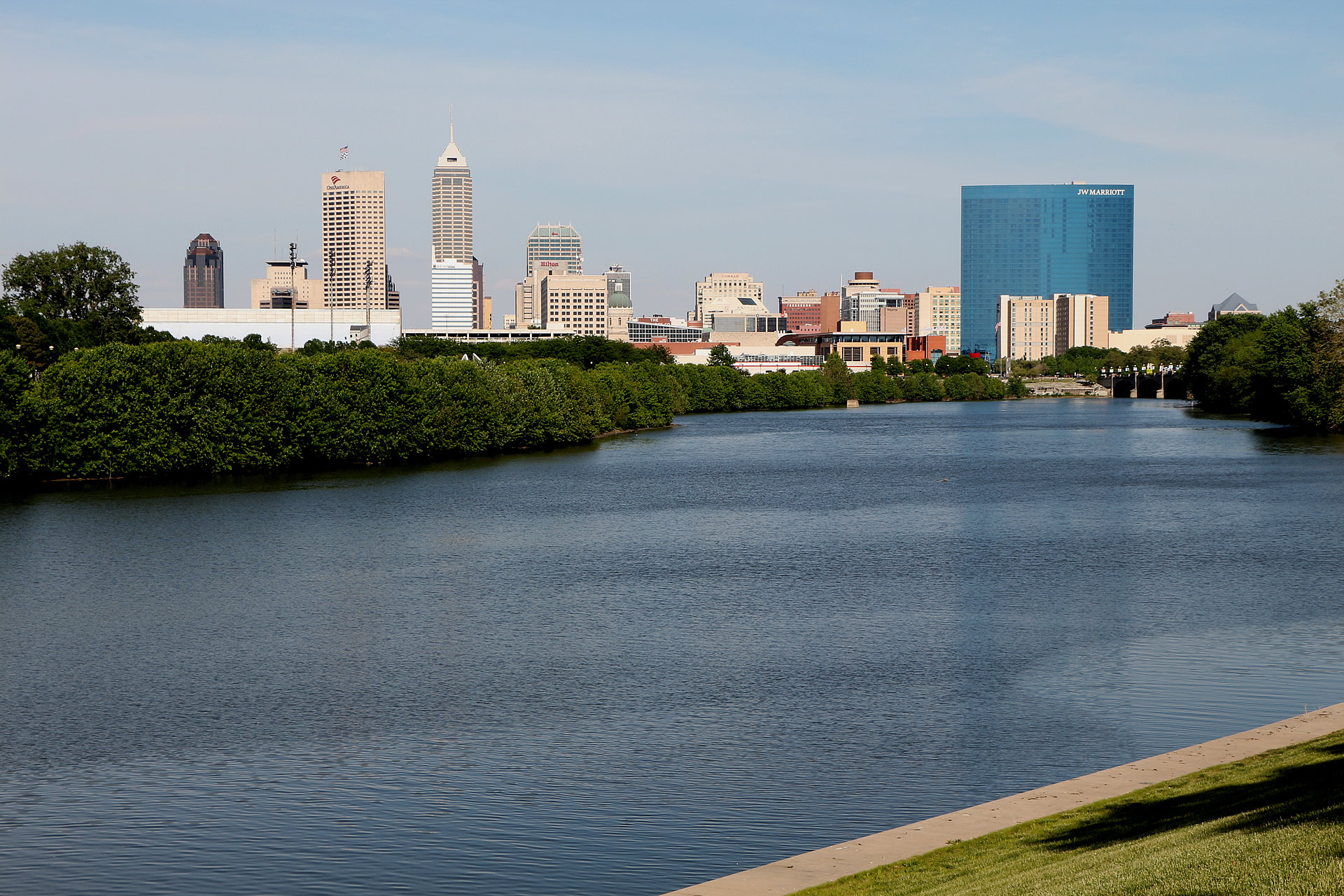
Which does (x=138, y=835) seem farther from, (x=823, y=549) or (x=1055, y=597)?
(x=823, y=549)

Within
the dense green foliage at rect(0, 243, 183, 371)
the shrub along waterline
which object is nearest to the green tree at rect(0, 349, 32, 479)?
the shrub along waterline

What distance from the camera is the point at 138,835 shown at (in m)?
19.4

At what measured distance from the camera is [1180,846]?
1380 cm

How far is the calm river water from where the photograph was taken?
19.2 m

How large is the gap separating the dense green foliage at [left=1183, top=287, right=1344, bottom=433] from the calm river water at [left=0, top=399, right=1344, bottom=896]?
2164 inches

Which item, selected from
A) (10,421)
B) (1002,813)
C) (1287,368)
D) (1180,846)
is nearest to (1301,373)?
(1287,368)

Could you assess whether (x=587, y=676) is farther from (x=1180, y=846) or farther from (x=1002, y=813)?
(x=1180, y=846)

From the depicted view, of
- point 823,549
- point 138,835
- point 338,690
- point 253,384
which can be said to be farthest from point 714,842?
point 253,384

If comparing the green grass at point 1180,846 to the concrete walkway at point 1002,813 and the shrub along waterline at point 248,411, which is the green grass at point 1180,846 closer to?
the concrete walkway at point 1002,813

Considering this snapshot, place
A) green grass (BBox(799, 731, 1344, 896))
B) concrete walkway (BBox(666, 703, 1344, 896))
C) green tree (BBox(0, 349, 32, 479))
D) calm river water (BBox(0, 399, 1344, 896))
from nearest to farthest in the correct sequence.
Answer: green grass (BBox(799, 731, 1344, 896)), concrete walkway (BBox(666, 703, 1344, 896)), calm river water (BBox(0, 399, 1344, 896)), green tree (BBox(0, 349, 32, 479))

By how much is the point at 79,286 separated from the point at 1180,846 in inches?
5383

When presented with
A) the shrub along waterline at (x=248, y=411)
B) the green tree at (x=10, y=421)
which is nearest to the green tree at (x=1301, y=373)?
the shrub along waterline at (x=248, y=411)

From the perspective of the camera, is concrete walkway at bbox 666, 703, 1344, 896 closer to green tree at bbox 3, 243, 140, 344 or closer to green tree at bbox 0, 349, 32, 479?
green tree at bbox 0, 349, 32, 479

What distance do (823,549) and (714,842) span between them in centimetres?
3198
